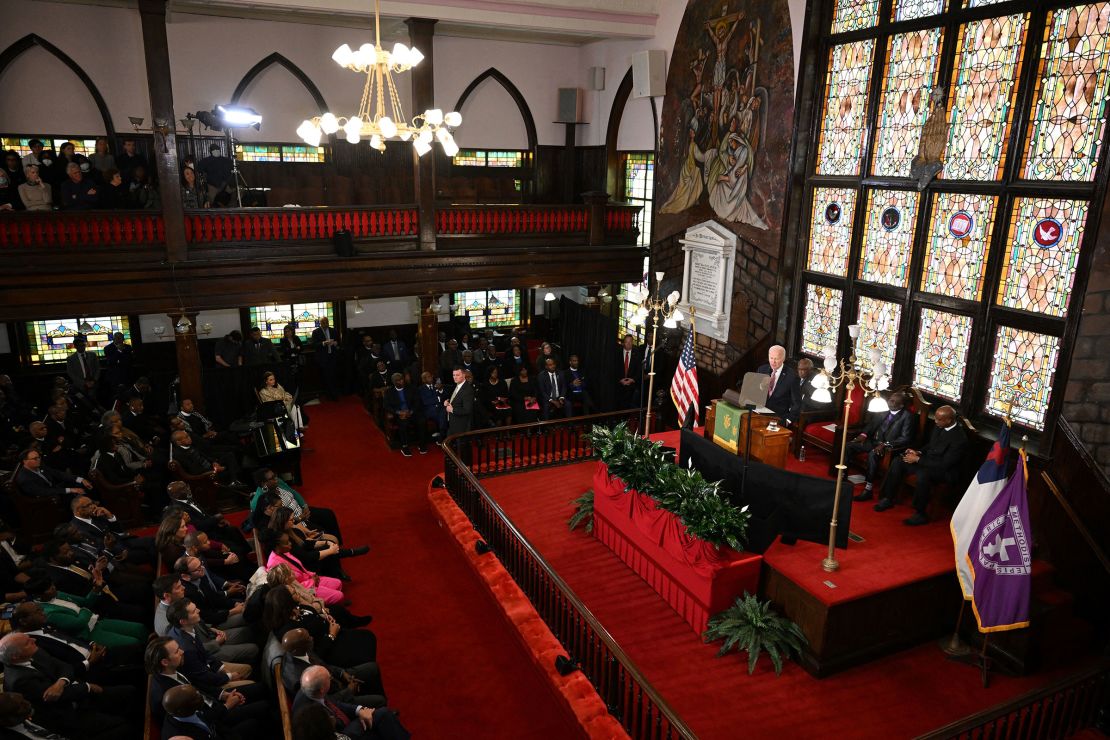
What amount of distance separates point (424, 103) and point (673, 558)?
8487mm

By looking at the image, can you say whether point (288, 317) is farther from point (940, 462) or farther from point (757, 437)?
point (940, 462)

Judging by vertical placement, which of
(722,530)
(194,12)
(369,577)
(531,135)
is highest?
(194,12)

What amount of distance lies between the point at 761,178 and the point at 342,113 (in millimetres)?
9006

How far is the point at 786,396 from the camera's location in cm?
1000

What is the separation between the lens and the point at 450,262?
12.9 meters

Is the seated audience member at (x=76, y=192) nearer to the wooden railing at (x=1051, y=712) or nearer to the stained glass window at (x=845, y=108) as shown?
the stained glass window at (x=845, y=108)

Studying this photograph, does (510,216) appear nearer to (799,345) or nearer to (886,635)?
(799,345)

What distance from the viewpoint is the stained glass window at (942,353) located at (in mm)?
8781

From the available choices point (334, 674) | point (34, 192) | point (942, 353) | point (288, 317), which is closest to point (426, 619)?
point (334, 674)

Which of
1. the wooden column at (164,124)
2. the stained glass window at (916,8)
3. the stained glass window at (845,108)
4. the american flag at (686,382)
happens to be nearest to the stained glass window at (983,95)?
the stained glass window at (916,8)

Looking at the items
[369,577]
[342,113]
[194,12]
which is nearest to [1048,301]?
[369,577]

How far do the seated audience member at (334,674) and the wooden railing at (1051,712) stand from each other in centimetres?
389

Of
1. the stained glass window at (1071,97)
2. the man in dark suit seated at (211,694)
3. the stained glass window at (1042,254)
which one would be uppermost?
the stained glass window at (1071,97)

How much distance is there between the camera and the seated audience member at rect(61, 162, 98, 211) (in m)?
10.6
